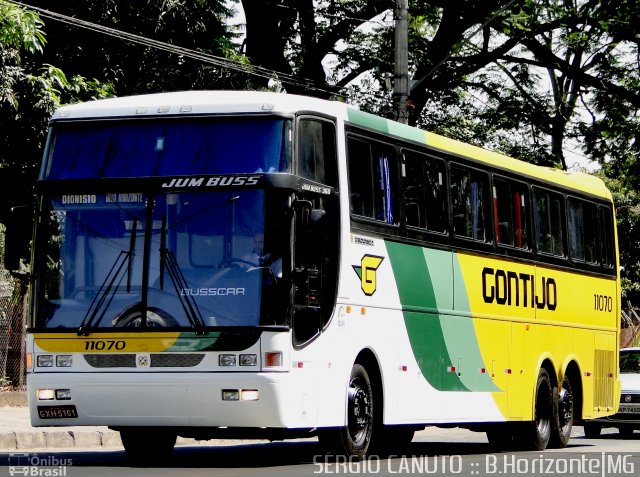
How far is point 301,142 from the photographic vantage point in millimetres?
13594

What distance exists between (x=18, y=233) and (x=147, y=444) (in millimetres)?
2907

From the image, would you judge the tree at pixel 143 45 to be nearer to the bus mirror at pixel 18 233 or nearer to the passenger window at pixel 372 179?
the passenger window at pixel 372 179

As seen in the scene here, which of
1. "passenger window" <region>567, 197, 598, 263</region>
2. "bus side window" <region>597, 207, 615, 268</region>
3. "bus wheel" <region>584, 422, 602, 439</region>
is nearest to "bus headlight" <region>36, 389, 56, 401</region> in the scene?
"passenger window" <region>567, 197, 598, 263</region>

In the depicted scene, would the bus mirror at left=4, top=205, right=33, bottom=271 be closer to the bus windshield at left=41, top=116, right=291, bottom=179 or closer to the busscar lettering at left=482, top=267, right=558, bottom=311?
the bus windshield at left=41, top=116, right=291, bottom=179

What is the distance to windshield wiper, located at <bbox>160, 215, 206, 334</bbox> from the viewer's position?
1306cm

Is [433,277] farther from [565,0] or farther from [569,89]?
[569,89]

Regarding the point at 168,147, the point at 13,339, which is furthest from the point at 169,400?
the point at 13,339

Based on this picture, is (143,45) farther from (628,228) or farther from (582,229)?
(628,228)

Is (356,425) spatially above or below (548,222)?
below

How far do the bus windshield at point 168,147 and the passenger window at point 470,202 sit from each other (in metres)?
3.98

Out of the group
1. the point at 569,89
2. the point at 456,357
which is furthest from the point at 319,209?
the point at 569,89

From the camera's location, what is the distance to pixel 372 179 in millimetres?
14914

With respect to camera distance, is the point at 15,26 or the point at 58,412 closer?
the point at 58,412

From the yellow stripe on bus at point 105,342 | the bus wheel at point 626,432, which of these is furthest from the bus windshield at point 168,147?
the bus wheel at point 626,432
